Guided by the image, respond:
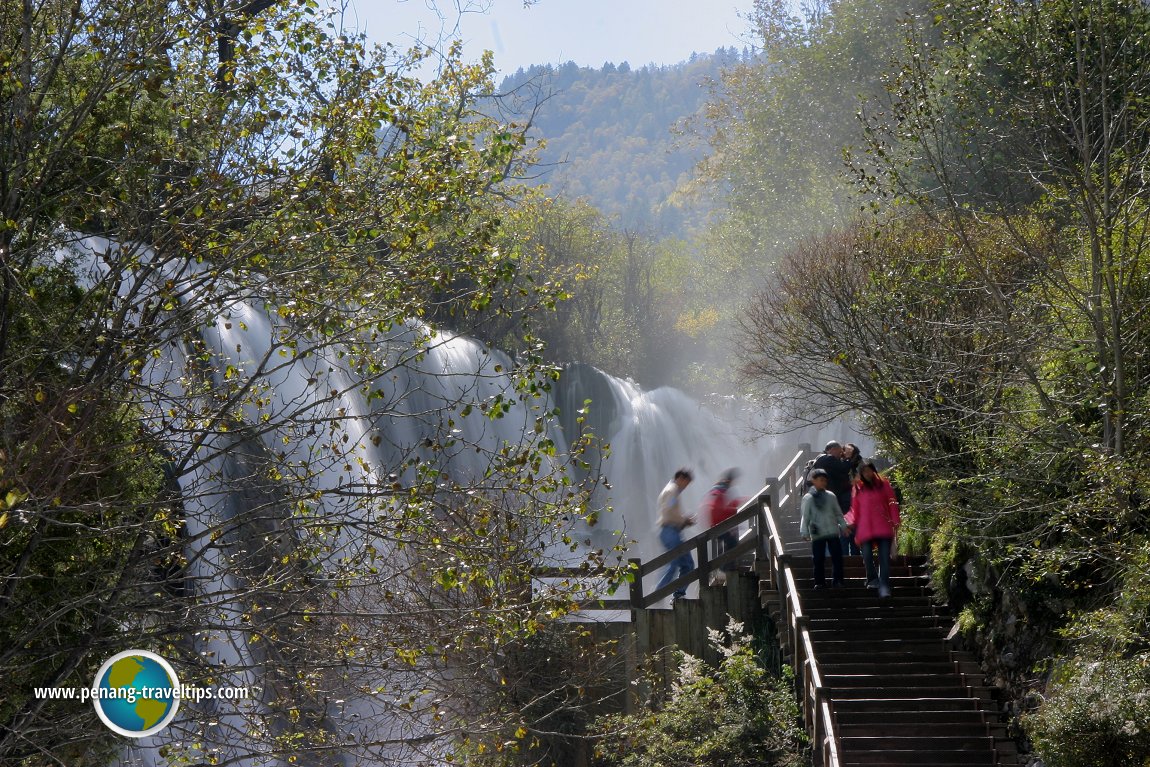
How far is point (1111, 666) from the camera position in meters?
10.2

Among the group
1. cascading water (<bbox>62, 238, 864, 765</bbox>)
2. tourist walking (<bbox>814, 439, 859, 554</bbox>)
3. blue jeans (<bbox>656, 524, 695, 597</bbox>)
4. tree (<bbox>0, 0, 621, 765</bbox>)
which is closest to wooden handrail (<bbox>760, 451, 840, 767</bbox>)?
tourist walking (<bbox>814, 439, 859, 554</bbox>)

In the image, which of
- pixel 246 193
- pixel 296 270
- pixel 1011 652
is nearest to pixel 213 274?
pixel 296 270

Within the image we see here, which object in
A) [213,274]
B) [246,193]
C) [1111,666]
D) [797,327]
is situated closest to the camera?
[213,274]

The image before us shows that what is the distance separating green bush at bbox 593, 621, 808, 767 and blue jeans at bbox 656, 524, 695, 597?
2.26m

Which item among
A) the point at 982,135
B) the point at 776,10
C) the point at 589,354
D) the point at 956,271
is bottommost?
the point at 956,271

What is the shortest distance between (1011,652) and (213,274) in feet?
30.1

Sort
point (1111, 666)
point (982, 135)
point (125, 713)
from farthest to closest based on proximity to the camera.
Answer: point (982, 135)
point (1111, 666)
point (125, 713)

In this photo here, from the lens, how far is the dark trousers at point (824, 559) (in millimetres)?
14227

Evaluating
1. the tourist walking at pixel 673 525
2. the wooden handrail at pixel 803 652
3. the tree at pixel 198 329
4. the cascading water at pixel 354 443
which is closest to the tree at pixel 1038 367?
the wooden handrail at pixel 803 652

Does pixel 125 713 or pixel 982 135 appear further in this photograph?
pixel 982 135

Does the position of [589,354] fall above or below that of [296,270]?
above

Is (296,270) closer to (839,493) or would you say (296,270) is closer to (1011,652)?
(1011,652)

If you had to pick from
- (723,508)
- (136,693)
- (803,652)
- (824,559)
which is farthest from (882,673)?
(136,693)

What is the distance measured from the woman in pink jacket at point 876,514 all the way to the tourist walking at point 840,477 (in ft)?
6.52
